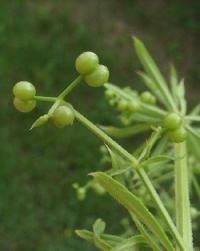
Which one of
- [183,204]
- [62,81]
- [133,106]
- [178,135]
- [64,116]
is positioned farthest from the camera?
[62,81]

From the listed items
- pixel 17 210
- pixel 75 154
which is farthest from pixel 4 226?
pixel 75 154

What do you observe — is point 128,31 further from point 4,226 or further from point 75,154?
point 4,226

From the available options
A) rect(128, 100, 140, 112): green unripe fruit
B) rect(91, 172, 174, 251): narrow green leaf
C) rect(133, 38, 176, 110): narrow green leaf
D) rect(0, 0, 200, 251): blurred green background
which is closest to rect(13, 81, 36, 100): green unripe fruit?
rect(91, 172, 174, 251): narrow green leaf

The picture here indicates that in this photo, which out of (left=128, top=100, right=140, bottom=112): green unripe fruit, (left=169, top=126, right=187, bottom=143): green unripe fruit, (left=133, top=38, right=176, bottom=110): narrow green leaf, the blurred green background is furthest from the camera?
the blurred green background

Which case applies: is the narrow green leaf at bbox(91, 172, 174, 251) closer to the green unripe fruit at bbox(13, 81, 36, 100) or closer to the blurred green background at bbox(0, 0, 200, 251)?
the green unripe fruit at bbox(13, 81, 36, 100)

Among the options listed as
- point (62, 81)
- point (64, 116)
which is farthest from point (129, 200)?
point (62, 81)

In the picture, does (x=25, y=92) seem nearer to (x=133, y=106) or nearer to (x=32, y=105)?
(x=32, y=105)
